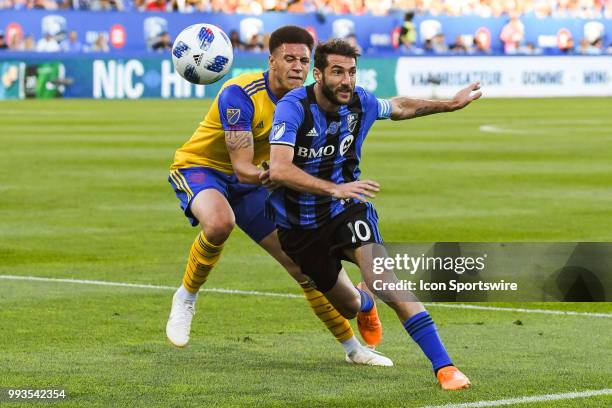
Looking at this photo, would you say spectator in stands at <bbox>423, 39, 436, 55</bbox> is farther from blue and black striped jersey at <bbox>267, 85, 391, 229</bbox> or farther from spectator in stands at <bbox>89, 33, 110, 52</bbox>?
blue and black striped jersey at <bbox>267, 85, 391, 229</bbox>

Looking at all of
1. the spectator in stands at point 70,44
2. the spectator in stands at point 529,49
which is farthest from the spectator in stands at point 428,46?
the spectator in stands at point 70,44

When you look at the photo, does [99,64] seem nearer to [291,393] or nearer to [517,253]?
[517,253]

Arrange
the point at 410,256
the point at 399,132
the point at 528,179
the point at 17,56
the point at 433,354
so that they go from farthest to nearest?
the point at 17,56 < the point at 399,132 < the point at 528,179 < the point at 410,256 < the point at 433,354

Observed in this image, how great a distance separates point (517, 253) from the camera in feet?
35.0

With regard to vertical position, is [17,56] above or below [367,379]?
below

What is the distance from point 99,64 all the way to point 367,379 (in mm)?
33580

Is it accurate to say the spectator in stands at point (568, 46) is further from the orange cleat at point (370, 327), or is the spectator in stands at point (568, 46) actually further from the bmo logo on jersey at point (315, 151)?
the bmo logo on jersey at point (315, 151)

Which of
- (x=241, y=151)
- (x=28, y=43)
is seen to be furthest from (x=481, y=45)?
(x=241, y=151)

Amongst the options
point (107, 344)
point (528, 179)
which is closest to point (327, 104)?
point (107, 344)

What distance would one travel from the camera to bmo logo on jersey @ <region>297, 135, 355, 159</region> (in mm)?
7418

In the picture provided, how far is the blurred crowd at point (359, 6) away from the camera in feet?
137

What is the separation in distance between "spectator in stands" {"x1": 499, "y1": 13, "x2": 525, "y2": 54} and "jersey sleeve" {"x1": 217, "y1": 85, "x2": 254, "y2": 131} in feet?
132

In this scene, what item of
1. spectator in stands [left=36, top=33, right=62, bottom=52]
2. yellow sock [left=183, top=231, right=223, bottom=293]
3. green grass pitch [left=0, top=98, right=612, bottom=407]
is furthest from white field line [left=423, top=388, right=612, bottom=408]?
spectator in stands [left=36, top=33, right=62, bottom=52]

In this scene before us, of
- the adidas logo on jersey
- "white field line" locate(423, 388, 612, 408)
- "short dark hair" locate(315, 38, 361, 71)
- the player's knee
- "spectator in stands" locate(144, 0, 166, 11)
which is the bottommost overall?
"spectator in stands" locate(144, 0, 166, 11)
